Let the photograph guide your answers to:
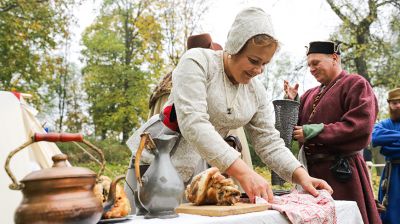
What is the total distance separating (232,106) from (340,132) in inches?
48.1

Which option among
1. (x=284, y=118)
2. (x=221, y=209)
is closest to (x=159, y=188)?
(x=221, y=209)

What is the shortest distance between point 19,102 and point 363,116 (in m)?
3.33

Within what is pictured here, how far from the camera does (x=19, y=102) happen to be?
4.52 m

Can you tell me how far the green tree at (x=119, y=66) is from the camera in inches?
659

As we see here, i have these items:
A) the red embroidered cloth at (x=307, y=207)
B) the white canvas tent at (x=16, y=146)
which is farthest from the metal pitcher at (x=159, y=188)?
the white canvas tent at (x=16, y=146)

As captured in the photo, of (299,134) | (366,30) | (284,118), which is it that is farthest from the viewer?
(366,30)

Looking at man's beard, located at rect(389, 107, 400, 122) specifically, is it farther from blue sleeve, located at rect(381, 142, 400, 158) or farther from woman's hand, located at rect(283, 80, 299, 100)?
woman's hand, located at rect(283, 80, 299, 100)

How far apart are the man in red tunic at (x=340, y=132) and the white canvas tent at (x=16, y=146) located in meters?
2.53

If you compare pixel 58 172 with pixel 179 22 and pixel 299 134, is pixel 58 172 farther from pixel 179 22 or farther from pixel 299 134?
pixel 179 22

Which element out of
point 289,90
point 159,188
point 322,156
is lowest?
point 322,156

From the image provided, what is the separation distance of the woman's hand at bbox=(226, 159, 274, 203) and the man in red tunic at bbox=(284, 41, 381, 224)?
4.28 feet

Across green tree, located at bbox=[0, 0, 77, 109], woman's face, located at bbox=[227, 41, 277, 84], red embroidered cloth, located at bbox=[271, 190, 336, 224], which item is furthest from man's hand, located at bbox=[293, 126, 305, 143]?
green tree, located at bbox=[0, 0, 77, 109]

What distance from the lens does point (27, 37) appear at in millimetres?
10320

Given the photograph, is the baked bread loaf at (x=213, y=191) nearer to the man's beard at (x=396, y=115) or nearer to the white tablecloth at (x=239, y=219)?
the white tablecloth at (x=239, y=219)
